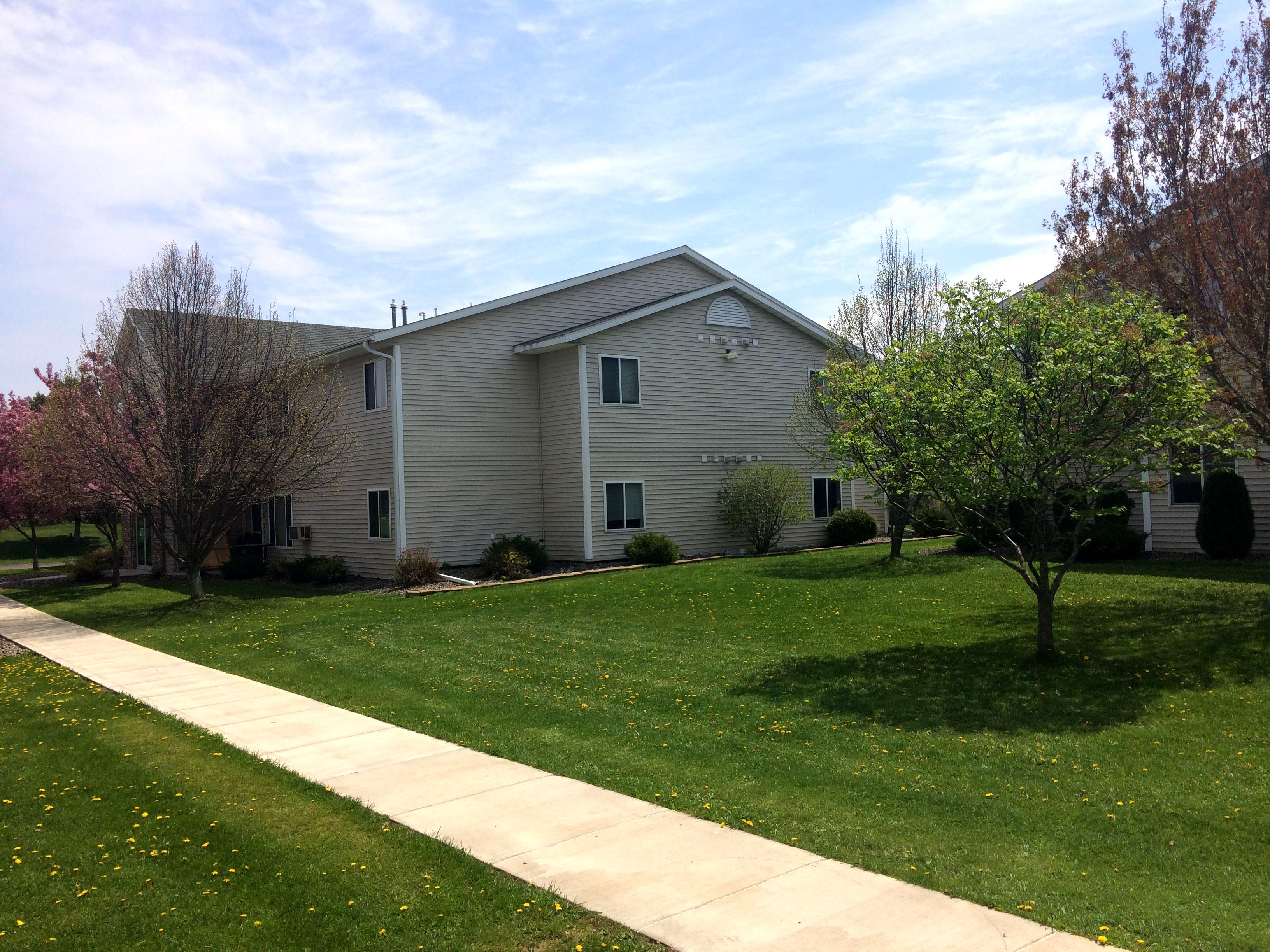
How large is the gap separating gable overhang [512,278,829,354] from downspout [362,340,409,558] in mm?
3101

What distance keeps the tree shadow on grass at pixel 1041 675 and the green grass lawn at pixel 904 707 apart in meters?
0.04

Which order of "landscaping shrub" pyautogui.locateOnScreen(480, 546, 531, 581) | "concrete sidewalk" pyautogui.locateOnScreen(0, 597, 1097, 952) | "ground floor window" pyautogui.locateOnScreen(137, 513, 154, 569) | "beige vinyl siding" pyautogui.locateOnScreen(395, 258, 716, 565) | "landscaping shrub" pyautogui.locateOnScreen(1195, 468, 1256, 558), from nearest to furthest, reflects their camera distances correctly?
"concrete sidewalk" pyautogui.locateOnScreen(0, 597, 1097, 952) → "landscaping shrub" pyautogui.locateOnScreen(1195, 468, 1256, 558) → "landscaping shrub" pyautogui.locateOnScreen(480, 546, 531, 581) → "beige vinyl siding" pyautogui.locateOnScreen(395, 258, 716, 565) → "ground floor window" pyautogui.locateOnScreen(137, 513, 154, 569)

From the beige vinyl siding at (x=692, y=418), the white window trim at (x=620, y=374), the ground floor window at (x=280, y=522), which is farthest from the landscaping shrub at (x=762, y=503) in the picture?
the ground floor window at (x=280, y=522)

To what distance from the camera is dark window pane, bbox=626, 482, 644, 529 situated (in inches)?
915

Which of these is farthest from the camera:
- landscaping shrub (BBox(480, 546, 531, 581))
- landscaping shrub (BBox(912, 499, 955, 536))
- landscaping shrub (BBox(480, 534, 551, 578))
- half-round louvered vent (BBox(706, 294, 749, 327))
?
half-round louvered vent (BBox(706, 294, 749, 327))

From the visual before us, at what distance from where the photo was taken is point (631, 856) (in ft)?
18.4

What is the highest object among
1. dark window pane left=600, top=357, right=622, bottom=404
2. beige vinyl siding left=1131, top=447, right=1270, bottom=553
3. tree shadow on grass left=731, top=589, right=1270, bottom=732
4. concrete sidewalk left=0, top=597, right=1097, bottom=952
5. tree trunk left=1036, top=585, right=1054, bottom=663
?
dark window pane left=600, top=357, right=622, bottom=404

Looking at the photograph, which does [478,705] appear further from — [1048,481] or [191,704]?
[1048,481]

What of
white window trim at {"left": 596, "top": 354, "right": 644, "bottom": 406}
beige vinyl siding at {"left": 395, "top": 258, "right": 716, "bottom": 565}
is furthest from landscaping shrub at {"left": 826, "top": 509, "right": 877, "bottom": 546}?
beige vinyl siding at {"left": 395, "top": 258, "right": 716, "bottom": 565}

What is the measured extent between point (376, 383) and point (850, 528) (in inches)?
493

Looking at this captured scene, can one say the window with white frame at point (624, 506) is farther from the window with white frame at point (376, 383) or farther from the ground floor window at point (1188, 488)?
the ground floor window at point (1188, 488)

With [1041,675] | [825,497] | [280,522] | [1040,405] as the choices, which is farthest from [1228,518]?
[280,522]

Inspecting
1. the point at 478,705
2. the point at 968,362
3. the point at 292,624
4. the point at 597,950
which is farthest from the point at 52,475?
the point at 597,950

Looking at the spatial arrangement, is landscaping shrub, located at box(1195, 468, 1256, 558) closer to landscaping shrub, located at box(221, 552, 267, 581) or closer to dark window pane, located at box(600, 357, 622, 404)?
dark window pane, located at box(600, 357, 622, 404)
